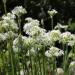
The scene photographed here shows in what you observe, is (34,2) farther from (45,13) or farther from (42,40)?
(42,40)

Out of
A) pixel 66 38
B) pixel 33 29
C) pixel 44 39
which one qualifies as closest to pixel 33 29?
pixel 33 29

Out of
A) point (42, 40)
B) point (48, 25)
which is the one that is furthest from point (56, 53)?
point (48, 25)

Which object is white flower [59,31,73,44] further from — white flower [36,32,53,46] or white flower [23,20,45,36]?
white flower [23,20,45,36]

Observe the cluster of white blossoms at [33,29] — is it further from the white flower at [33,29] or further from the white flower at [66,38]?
the white flower at [66,38]

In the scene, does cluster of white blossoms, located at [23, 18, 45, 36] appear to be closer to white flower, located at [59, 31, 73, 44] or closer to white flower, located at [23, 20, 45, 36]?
white flower, located at [23, 20, 45, 36]

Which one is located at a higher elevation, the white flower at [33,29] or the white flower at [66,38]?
the white flower at [33,29]

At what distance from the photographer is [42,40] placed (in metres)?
2.43

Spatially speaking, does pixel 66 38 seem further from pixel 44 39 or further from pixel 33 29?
pixel 33 29

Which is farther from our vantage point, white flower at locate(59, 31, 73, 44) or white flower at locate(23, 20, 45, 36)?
white flower at locate(59, 31, 73, 44)

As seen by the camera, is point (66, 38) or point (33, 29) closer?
point (33, 29)

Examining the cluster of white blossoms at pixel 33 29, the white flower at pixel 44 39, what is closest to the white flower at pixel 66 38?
the white flower at pixel 44 39

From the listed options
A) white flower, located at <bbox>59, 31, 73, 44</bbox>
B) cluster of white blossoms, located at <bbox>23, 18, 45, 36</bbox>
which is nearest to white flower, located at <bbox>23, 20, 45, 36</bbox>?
cluster of white blossoms, located at <bbox>23, 18, 45, 36</bbox>

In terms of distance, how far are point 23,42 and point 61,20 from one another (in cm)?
461

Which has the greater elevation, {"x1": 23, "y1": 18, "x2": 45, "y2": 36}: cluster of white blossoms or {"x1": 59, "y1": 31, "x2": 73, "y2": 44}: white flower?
{"x1": 23, "y1": 18, "x2": 45, "y2": 36}: cluster of white blossoms
